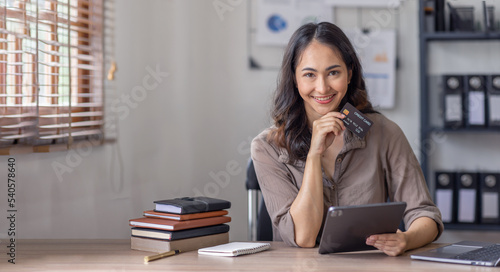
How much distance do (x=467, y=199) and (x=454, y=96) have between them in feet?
1.83

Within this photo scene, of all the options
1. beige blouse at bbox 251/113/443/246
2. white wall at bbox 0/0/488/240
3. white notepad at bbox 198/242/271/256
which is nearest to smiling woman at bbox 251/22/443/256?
beige blouse at bbox 251/113/443/246

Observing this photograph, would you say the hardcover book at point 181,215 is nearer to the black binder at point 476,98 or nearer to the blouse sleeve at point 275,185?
the blouse sleeve at point 275,185

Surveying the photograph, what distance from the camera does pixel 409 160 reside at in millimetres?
1917

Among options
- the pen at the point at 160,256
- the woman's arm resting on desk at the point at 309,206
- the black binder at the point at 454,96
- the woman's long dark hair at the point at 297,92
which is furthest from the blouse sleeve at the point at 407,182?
the black binder at the point at 454,96

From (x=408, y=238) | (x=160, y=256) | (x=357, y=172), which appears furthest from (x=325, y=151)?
(x=160, y=256)

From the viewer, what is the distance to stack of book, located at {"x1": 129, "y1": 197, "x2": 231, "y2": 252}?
161 centimetres

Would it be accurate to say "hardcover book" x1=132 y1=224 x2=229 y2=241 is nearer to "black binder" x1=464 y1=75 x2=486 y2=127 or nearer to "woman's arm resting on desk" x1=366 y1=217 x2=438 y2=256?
"woman's arm resting on desk" x1=366 y1=217 x2=438 y2=256

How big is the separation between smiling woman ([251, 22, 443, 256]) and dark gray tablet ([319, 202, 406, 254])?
0.24 metres

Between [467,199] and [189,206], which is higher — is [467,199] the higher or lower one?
the lower one

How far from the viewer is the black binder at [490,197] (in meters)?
3.13

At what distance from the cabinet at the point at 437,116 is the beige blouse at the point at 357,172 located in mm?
1369

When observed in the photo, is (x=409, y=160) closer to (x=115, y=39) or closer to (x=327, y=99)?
(x=327, y=99)

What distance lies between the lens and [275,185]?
188 cm

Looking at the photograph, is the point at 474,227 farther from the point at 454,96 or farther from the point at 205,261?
the point at 205,261
